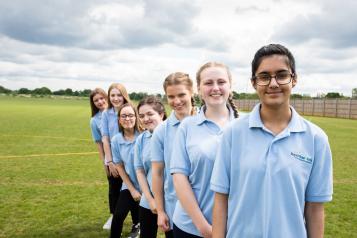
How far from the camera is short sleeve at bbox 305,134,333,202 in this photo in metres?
2.01

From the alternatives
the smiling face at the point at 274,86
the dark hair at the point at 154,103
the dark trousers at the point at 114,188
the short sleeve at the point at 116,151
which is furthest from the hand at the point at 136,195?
the smiling face at the point at 274,86

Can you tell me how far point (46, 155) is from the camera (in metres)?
13.5

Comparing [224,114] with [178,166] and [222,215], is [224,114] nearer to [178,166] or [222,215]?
[178,166]

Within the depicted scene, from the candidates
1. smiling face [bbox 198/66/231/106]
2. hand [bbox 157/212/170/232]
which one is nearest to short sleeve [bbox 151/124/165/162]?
hand [bbox 157/212/170/232]

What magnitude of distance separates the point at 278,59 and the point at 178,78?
141cm

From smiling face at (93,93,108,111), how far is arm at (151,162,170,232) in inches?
141

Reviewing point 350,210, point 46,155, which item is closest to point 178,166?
point 350,210

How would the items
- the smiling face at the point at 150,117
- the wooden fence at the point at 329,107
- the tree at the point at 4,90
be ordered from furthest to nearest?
1. the tree at the point at 4,90
2. the wooden fence at the point at 329,107
3. the smiling face at the point at 150,117

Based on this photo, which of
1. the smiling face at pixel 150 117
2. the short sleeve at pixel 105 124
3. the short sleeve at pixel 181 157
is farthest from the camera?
the short sleeve at pixel 105 124

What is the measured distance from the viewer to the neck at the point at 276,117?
2.08 metres

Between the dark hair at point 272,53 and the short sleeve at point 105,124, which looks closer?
the dark hair at point 272,53

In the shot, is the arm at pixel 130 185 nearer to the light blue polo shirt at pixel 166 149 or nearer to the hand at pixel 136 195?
the hand at pixel 136 195

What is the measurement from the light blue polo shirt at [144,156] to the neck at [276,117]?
2.04 m

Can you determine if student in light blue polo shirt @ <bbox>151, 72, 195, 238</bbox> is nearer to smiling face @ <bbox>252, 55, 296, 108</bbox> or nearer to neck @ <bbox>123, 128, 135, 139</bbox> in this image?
smiling face @ <bbox>252, 55, 296, 108</bbox>
